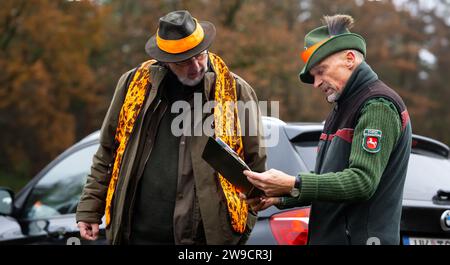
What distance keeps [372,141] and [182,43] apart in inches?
49.3

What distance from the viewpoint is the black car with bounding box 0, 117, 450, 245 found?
3.83 m

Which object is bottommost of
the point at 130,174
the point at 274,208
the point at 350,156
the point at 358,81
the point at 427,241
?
the point at 427,241

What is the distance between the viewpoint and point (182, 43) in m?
3.75

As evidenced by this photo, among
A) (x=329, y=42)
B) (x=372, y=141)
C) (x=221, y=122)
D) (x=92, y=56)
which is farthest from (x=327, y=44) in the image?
(x=92, y=56)

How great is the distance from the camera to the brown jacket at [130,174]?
11.7ft

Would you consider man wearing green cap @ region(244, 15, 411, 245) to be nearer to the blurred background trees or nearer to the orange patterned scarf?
the orange patterned scarf

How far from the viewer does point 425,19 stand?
121 feet

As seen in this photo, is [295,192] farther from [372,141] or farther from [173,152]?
[173,152]

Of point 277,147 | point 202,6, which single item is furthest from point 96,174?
point 202,6

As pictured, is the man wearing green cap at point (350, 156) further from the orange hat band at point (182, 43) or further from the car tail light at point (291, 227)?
the orange hat band at point (182, 43)

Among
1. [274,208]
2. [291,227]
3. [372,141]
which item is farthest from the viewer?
[274,208]

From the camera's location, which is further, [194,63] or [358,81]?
[194,63]
